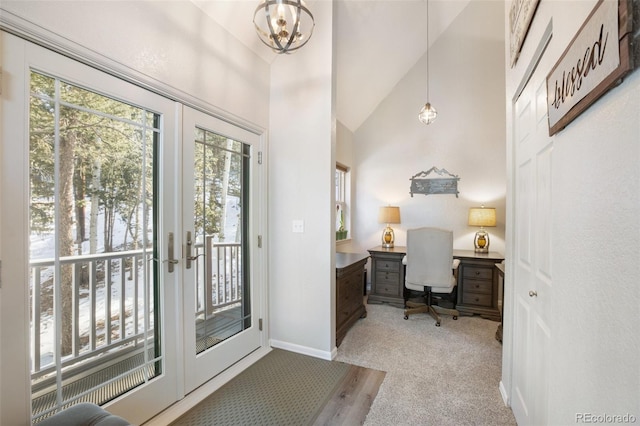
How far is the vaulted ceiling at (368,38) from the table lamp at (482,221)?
2.31 meters

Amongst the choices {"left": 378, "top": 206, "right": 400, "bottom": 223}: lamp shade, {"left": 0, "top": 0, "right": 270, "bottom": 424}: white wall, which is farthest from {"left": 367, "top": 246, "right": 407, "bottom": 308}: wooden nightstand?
{"left": 0, "top": 0, "right": 270, "bottom": 424}: white wall

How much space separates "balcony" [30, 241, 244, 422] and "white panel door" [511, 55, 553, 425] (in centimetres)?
210

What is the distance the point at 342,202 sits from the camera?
4.72 meters

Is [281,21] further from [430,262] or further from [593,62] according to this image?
[430,262]

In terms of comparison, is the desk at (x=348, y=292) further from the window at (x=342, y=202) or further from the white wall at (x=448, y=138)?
the white wall at (x=448, y=138)

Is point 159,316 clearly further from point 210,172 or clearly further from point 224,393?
point 210,172

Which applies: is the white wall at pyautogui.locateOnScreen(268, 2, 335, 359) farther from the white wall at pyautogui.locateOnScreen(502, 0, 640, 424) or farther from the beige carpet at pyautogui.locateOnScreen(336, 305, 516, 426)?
the white wall at pyautogui.locateOnScreen(502, 0, 640, 424)

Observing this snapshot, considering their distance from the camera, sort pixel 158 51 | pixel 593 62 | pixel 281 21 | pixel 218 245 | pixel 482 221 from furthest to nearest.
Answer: pixel 482 221 → pixel 218 245 → pixel 158 51 → pixel 281 21 → pixel 593 62

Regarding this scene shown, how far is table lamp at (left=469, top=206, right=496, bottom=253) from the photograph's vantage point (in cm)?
377

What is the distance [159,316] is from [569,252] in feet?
6.97

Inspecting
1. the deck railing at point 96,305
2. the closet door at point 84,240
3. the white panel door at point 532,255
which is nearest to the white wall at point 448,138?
the white panel door at point 532,255

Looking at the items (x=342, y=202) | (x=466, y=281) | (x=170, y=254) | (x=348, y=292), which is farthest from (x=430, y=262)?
(x=170, y=254)

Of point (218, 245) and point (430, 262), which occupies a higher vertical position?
point (218, 245)

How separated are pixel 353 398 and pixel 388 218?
2.81 meters
